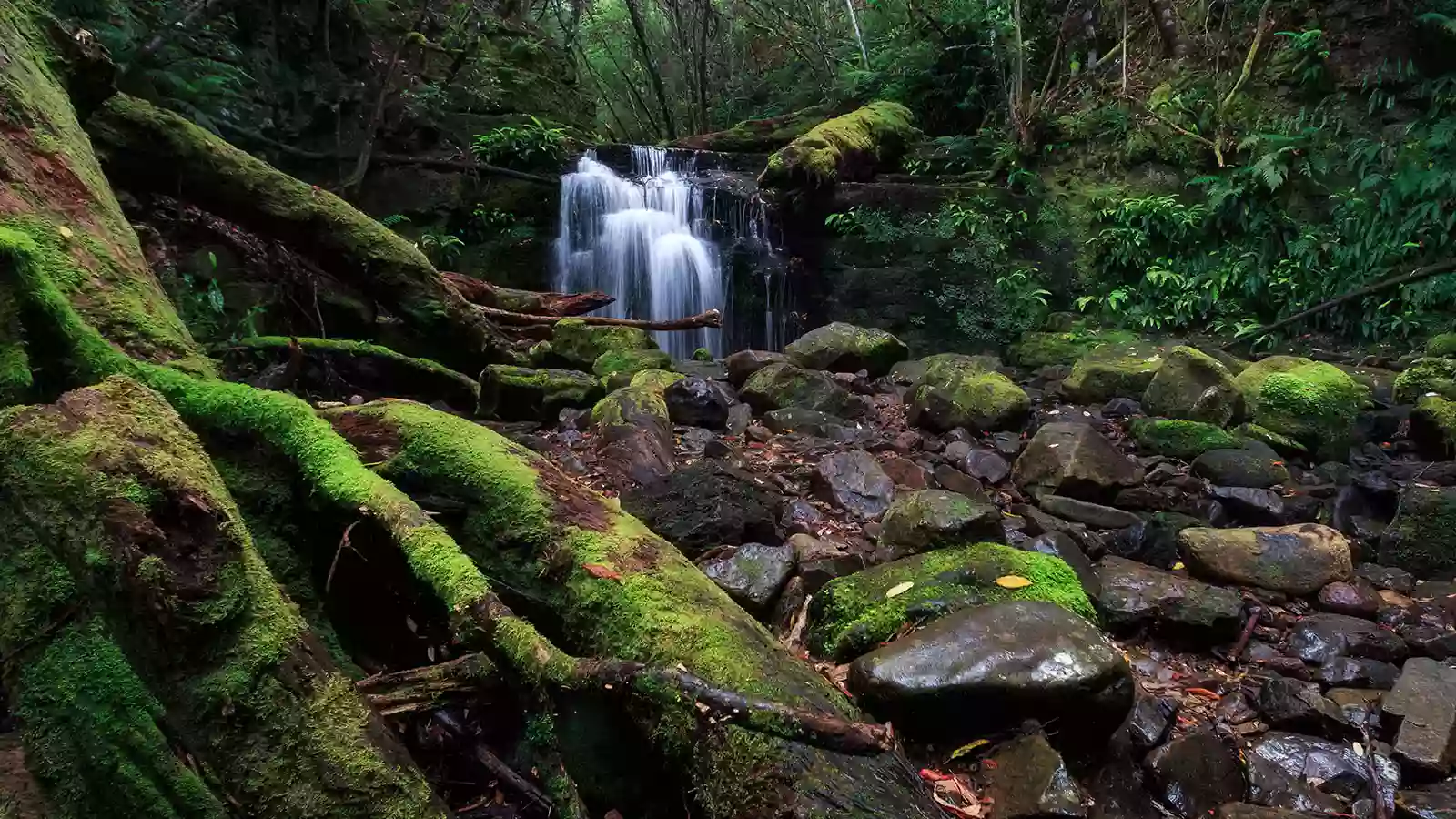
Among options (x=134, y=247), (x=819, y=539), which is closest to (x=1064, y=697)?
(x=819, y=539)

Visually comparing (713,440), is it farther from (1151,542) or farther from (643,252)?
(643,252)

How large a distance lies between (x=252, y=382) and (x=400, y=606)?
227 cm

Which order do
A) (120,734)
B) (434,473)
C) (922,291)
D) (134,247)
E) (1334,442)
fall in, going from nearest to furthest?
1. (120,734)
2. (434,473)
3. (134,247)
4. (1334,442)
5. (922,291)

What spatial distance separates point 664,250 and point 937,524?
27.3ft

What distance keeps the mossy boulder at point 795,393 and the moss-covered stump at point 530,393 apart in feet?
4.46

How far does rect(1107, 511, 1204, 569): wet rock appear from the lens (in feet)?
13.1

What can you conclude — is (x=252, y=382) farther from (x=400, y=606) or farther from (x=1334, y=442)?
(x=1334, y=442)

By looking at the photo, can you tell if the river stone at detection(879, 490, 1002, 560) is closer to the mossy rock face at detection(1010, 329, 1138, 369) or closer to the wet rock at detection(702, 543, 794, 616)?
the wet rock at detection(702, 543, 794, 616)

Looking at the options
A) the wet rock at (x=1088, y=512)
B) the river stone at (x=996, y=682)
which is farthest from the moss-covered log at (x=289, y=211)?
the river stone at (x=996, y=682)

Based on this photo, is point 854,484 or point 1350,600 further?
point 854,484


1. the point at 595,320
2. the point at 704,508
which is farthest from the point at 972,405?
the point at 704,508

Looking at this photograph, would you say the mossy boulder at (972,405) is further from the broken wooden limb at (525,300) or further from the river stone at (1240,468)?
the broken wooden limb at (525,300)

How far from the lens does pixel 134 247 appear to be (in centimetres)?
298

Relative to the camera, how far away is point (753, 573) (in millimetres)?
3203
